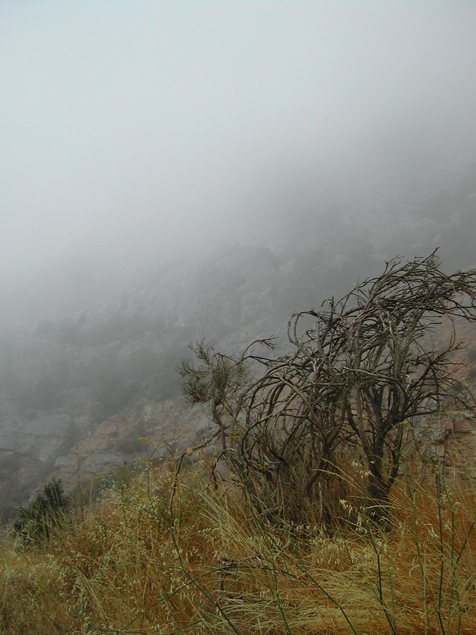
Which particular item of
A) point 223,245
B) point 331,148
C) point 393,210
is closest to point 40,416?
point 223,245

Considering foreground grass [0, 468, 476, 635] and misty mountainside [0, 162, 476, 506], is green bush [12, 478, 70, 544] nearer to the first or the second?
foreground grass [0, 468, 476, 635]

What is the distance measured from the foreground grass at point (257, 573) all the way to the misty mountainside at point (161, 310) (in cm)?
4685

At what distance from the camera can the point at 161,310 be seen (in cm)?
8912

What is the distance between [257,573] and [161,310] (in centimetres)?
8987

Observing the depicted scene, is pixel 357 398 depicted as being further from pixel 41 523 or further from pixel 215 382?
pixel 41 523

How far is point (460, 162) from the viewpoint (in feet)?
319

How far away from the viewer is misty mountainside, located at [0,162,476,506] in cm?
5850

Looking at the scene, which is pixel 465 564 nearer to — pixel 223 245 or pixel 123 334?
pixel 123 334

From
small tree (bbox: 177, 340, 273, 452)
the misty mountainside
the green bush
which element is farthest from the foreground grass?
the misty mountainside

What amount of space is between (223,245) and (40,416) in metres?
65.4

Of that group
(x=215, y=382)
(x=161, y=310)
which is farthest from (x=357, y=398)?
(x=161, y=310)

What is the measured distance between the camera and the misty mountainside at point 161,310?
58.5 meters

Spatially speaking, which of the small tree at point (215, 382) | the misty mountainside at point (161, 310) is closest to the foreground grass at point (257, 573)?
the small tree at point (215, 382)

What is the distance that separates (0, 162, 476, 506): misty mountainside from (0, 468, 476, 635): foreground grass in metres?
A: 46.8
